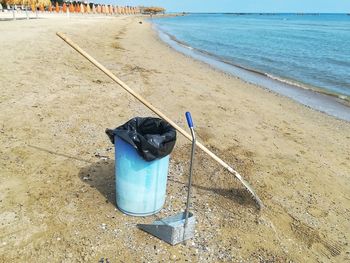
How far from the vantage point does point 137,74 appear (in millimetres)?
9867

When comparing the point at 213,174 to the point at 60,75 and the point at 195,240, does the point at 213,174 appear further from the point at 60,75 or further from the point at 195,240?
the point at 60,75

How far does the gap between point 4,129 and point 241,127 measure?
420cm

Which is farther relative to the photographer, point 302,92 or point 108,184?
point 302,92

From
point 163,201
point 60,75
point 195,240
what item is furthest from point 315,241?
point 60,75

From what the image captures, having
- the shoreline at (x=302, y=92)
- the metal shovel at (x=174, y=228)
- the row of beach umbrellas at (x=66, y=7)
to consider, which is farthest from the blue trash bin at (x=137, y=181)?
the row of beach umbrellas at (x=66, y=7)

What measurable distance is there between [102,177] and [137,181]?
109 cm

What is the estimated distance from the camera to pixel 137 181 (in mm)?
3137

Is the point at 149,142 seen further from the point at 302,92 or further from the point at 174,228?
the point at 302,92

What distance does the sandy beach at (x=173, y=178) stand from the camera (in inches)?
121

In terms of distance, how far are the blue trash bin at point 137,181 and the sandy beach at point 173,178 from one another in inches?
5.6

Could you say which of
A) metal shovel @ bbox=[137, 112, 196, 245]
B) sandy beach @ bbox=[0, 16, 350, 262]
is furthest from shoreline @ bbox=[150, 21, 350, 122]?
metal shovel @ bbox=[137, 112, 196, 245]

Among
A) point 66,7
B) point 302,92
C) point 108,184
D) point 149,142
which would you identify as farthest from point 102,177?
point 66,7

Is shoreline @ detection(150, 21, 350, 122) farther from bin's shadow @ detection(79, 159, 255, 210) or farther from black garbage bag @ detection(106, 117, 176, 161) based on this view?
black garbage bag @ detection(106, 117, 176, 161)

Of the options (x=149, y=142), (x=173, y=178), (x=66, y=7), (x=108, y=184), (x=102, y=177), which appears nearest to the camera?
(x=149, y=142)
